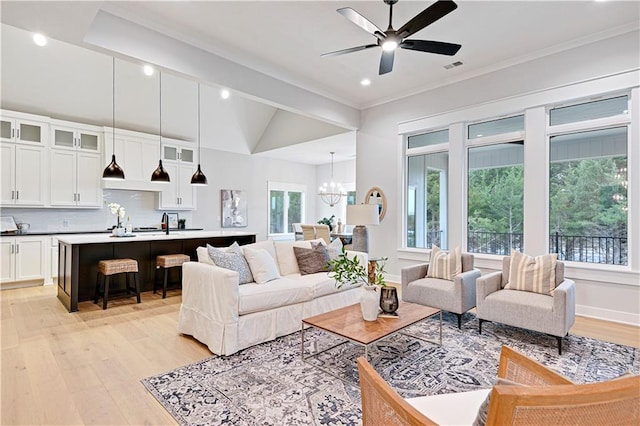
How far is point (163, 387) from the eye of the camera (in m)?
2.44

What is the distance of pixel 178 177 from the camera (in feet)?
25.1

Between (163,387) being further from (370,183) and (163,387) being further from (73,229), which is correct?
(73,229)

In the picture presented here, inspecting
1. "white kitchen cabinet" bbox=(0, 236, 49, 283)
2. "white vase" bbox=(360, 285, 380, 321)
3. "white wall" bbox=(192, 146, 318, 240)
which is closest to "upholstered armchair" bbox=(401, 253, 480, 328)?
"white vase" bbox=(360, 285, 380, 321)

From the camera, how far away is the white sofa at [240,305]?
300cm

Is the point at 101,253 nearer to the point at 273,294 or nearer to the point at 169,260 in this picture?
the point at 169,260

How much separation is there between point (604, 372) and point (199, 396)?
3092 mm

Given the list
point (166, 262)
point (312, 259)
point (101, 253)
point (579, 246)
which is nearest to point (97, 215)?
point (101, 253)

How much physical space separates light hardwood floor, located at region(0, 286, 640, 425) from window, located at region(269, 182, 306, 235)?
17.7ft

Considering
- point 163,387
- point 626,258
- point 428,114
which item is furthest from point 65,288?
point 626,258

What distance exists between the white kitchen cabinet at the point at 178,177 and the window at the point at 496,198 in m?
5.88

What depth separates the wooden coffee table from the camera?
2486 millimetres

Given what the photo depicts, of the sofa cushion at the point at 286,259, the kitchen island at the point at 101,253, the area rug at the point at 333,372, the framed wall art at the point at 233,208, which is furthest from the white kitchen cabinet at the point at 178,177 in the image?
the area rug at the point at 333,372

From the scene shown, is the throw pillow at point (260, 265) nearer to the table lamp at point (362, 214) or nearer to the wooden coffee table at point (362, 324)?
→ the wooden coffee table at point (362, 324)

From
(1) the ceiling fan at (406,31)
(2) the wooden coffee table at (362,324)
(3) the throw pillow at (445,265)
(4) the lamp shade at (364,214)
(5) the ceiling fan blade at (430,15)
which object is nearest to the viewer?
(2) the wooden coffee table at (362,324)
